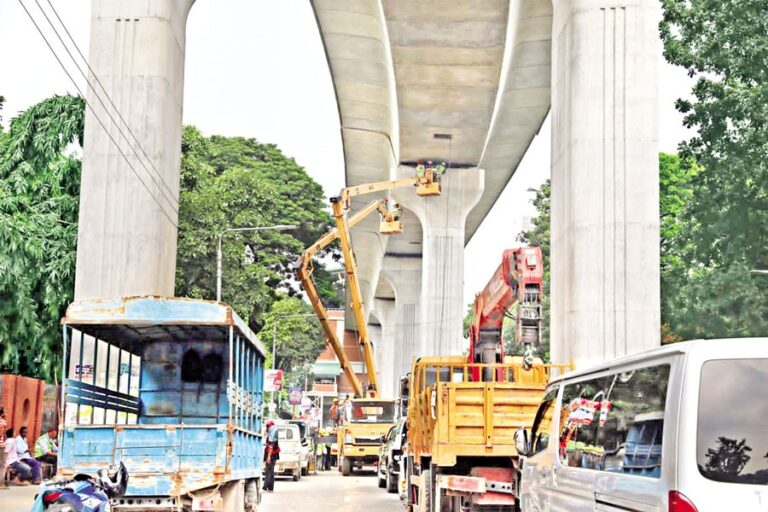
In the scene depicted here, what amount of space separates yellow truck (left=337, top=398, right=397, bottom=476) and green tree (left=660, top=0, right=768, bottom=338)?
44.1 ft

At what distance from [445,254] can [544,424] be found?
43068 mm

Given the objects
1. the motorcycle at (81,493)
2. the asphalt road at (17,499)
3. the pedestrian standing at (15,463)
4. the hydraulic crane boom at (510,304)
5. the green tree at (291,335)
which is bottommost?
the asphalt road at (17,499)

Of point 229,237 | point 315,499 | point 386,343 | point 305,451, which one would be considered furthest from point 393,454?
point 386,343

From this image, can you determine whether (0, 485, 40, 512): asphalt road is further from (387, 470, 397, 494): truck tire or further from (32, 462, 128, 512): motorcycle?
(387, 470, 397, 494): truck tire

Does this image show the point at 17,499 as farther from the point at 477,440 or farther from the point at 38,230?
the point at 38,230

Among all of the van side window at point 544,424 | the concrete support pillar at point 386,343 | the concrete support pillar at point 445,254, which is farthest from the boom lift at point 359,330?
the concrete support pillar at point 386,343

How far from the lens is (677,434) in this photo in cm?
617

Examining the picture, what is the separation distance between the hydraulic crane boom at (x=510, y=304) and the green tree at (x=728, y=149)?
40.4 feet

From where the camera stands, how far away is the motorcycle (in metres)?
10.8

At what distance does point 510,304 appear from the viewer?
19.0 m

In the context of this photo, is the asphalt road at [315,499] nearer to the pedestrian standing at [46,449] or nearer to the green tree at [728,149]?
the pedestrian standing at [46,449]

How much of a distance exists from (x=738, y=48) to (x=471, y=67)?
12.7m

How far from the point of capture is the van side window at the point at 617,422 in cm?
668

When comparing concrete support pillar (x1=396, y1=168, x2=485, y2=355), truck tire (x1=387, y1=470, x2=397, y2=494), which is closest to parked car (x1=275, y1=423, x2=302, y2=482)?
truck tire (x1=387, y1=470, x2=397, y2=494)
